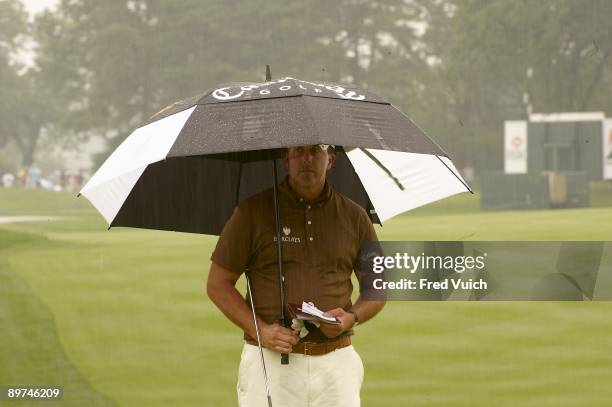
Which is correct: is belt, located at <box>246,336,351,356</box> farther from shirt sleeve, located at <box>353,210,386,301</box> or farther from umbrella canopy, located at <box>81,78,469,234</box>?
umbrella canopy, located at <box>81,78,469,234</box>

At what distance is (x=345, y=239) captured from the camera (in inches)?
124

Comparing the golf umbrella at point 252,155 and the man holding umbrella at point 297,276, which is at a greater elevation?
the golf umbrella at point 252,155

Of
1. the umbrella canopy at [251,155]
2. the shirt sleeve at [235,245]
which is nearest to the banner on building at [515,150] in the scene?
the umbrella canopy at [251,155]

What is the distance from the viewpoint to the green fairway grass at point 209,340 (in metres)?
7.46

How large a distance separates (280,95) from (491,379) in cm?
504

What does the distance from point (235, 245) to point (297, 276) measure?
19 centimetres

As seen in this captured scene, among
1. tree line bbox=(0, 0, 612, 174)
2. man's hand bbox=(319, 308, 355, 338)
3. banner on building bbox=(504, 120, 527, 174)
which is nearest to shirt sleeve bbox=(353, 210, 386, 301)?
man's hand bbox=(319, 308, 355, 338)

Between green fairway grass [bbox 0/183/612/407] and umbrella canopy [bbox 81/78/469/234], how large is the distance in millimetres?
3737

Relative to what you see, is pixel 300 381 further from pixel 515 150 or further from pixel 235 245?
pixel 515 150

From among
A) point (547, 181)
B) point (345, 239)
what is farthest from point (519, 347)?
point (345, 239)

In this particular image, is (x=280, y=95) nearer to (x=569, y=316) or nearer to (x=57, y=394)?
(x=57, y=394)

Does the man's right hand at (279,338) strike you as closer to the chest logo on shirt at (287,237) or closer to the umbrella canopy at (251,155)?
the chest logo on shirt at (287,237)

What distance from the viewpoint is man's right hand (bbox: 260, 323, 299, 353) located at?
3.06m

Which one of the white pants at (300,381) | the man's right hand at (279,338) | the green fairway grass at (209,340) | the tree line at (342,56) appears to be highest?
the tree line at (342,56)
